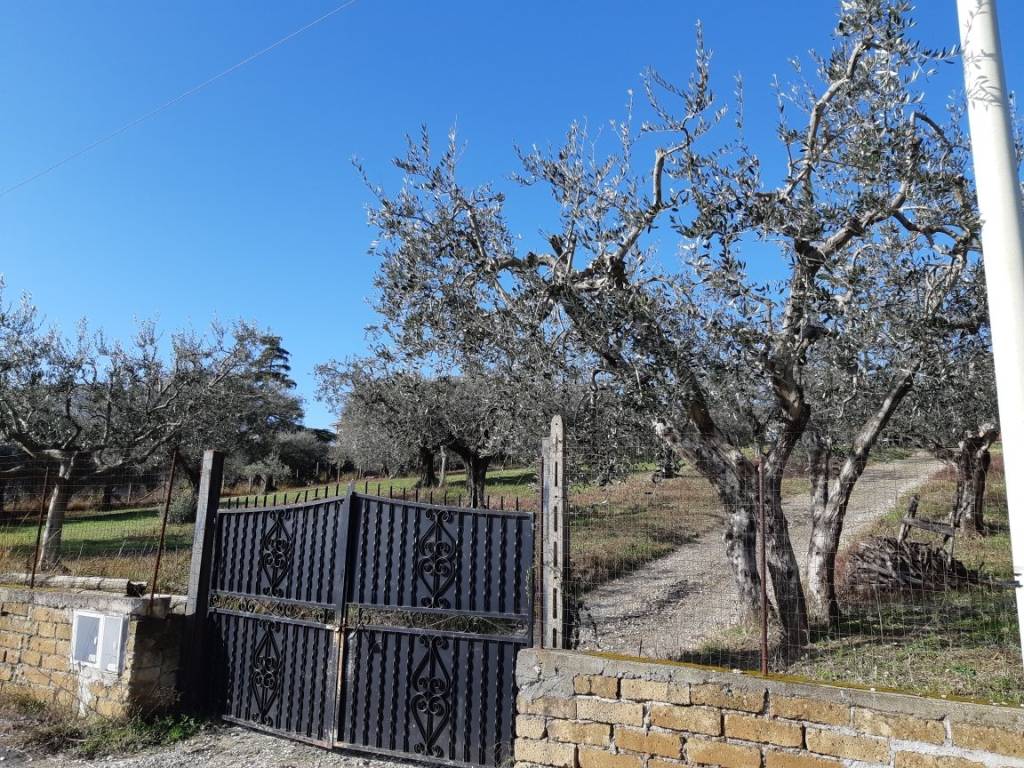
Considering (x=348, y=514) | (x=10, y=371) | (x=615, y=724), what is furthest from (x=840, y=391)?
(x=10, y=371)

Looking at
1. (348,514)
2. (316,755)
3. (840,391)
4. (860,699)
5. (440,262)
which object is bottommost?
(316,755)

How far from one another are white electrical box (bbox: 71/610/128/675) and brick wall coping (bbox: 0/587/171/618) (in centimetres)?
8

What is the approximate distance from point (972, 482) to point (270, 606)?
7878 millimetres

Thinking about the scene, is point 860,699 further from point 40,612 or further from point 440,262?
point 40,612

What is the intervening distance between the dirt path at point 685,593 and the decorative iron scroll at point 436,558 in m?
1.11

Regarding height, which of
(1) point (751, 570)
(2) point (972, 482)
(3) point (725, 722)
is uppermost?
(2) point (972, 482)

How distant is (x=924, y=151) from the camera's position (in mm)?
6859

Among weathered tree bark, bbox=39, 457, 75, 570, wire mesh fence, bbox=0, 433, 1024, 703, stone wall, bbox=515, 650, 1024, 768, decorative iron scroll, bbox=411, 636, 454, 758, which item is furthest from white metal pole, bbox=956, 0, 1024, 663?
→ weathered tree bark, bbox=39, 457, 75, 570

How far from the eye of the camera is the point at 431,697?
537 centimetres

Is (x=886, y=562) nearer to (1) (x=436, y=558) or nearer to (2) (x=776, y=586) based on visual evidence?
(2) (x=776, y=586)

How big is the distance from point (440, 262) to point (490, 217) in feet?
2.55

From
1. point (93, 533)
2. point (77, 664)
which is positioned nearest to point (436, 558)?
point (77, 664)

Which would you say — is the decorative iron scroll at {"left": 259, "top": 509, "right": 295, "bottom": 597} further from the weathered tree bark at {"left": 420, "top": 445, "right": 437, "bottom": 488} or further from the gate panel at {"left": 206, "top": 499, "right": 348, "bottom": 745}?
the weathered tree bark at {"left": 420, "top": 445, "right": 437, "bottom": 488}

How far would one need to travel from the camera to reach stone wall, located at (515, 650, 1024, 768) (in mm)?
3650
